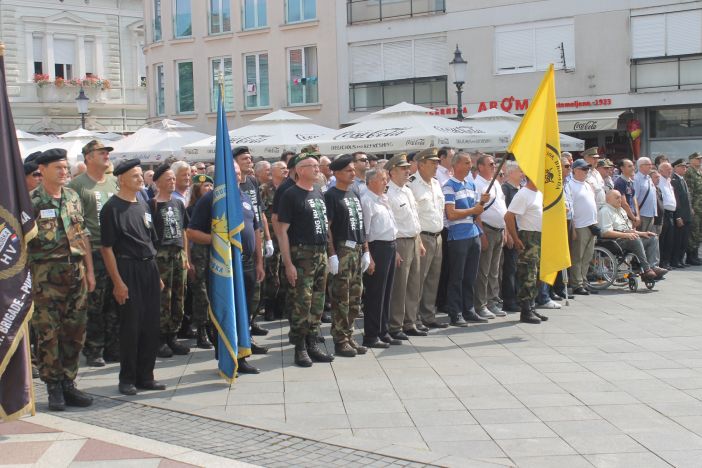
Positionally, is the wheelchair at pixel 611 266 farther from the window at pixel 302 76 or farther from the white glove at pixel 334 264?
the window at pixel 302 76

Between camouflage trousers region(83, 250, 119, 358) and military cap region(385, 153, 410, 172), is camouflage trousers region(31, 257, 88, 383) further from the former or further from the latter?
military cap region(385, 153, 410, 172)

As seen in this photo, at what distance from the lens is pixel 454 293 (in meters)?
10.9

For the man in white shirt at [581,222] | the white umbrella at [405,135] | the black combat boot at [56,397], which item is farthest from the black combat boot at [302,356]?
the white umbrella at [405,135]

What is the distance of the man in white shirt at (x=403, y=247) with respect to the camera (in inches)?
384

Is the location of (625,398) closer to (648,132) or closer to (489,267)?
(489,267)

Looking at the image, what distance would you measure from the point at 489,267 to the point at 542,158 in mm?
1855

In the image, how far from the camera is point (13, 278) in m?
6.39

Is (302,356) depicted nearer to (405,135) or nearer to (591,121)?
(405,135)

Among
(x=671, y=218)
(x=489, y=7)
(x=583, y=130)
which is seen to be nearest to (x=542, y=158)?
(x=671, y=218)

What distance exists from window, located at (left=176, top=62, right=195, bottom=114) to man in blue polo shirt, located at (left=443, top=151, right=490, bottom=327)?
26.2m

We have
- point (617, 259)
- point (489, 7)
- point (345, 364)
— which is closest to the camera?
point (345, 364)

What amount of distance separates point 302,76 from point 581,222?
20.8m

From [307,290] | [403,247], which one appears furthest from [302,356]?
[403,247]

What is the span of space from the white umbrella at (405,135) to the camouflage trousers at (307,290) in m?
8.13
